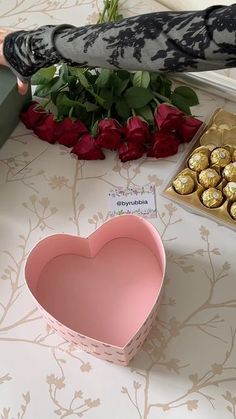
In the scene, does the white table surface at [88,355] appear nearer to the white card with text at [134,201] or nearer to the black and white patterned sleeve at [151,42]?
the white card with text at [134,201]

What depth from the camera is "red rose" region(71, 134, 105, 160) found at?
3.26 feet

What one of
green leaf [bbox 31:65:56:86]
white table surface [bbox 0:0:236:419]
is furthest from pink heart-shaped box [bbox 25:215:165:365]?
green leaf [bbox 31:65:56:86]

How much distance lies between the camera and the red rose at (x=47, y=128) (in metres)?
1.02

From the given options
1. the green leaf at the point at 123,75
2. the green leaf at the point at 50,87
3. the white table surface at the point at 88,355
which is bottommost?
the white table surface at the point at 88,355

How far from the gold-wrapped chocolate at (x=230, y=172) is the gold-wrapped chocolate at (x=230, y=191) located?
0.05 feet

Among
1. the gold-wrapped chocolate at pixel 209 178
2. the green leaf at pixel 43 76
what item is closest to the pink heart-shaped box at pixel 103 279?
the gold-wrapped chocolate at pixel 209 178

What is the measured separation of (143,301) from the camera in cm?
86

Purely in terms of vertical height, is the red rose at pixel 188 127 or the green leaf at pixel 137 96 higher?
the green leaf at pixel 137 96

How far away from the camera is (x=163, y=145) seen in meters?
0.99

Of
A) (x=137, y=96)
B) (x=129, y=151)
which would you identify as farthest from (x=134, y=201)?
(x=137, y=96)

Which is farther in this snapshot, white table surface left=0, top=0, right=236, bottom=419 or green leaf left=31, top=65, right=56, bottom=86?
green leaf left=31, top=65, right=56, bottom=86

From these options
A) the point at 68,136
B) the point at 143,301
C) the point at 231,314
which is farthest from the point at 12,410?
the point at 68,136

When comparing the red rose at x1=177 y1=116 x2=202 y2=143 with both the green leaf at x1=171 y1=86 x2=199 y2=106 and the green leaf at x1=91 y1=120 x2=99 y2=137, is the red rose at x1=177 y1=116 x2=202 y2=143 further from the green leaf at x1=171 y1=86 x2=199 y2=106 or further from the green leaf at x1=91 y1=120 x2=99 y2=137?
the green leaf at x1=91 y1=120 x2=99 y2=137

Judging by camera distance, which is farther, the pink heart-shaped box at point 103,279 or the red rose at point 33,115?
the red rose at point 33,115
